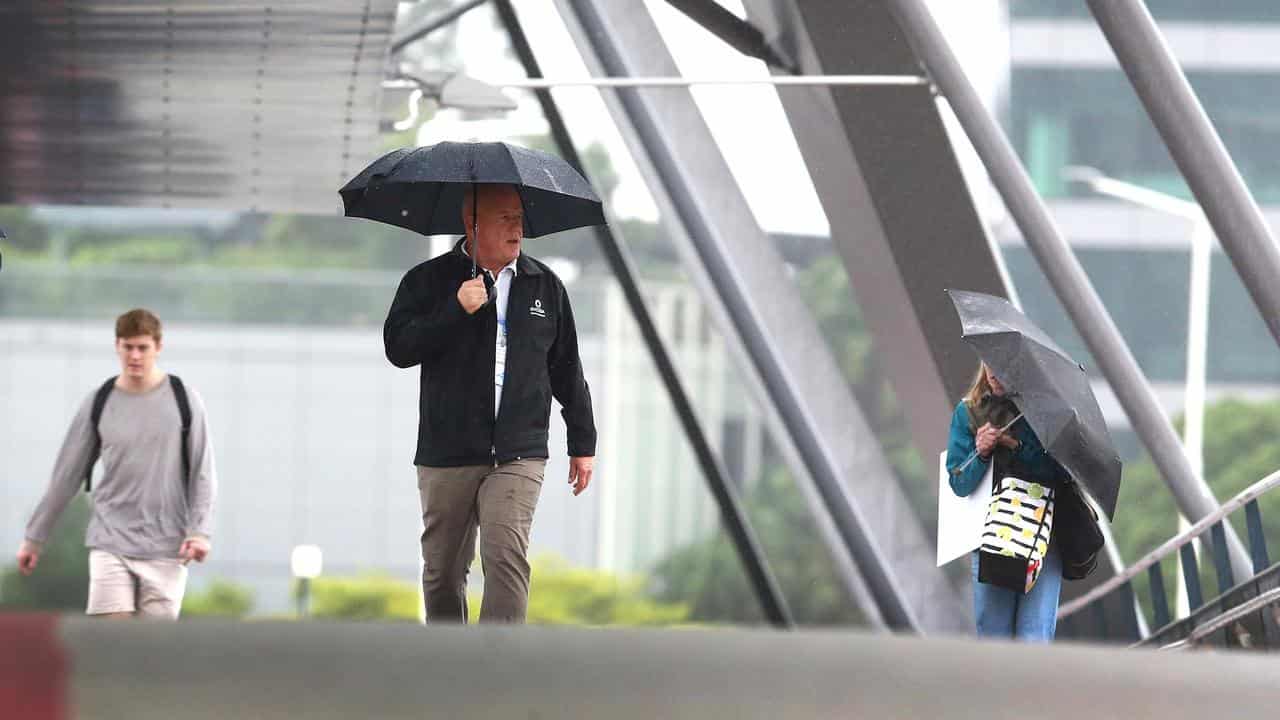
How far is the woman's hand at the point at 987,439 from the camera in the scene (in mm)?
6766

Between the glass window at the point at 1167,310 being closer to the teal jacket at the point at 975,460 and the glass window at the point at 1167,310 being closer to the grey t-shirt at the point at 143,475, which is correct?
the grey t-shirt at the point at 143,475

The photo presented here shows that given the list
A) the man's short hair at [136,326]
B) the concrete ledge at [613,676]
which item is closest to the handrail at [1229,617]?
the man's short hair at [136,326]

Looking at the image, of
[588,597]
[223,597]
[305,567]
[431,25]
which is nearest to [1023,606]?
[431,25]

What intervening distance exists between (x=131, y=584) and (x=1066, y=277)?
17.2 ft

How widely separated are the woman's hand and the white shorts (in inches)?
112

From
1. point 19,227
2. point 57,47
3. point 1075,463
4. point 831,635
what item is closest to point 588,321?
point 19,227

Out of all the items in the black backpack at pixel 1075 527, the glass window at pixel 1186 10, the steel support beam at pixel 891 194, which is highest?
the glass window at pixel 1186 10

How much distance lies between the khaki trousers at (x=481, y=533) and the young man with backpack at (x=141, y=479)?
5.83 ft

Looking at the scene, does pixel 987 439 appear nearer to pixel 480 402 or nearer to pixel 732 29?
pixel 480 402

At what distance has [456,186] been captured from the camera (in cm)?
718

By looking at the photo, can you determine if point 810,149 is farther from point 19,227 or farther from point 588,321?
point 19,227

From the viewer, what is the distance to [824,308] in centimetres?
2072

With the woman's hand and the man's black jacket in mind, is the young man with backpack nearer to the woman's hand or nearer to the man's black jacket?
the man's black jacket

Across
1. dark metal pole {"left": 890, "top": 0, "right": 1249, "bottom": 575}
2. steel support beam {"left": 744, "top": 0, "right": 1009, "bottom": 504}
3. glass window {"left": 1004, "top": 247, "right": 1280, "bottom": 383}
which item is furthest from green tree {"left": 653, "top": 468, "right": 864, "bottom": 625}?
dark metal pole {"left": 890, "top": 0, "right": 1249, "bottom": 575}
